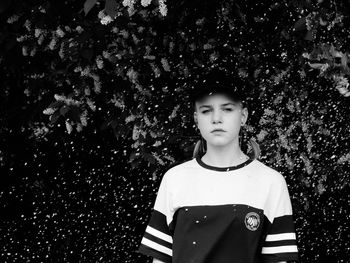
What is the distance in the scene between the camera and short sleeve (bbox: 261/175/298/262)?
229cm

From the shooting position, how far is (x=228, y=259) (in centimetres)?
225

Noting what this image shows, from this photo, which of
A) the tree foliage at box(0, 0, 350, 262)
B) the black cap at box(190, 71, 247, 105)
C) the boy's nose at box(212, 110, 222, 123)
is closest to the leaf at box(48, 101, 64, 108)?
the tree foliage at box(0, 0, 350, 262)

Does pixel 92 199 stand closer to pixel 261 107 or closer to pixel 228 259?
pixel 261 107

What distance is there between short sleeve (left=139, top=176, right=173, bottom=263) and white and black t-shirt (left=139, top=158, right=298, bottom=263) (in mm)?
15

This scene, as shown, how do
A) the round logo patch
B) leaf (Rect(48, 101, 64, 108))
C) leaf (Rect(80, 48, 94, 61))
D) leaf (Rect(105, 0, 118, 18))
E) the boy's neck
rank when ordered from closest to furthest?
the round logo patch → the boy's neck → leaf (Rect(105, 0, 118, 18)) → leaf (Rect(80, 48, 94, 61)) → leaf (Rect(48, 101, 64, 108))

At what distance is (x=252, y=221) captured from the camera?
2252mm

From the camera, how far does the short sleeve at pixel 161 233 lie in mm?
2400

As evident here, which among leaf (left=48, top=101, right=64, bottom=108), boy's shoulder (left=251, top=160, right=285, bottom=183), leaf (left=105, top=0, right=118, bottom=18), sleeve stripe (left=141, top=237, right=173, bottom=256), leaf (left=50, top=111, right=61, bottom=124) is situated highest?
leaf (left=48, top=101, right=64, bottom=108)

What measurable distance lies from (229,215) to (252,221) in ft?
0.22

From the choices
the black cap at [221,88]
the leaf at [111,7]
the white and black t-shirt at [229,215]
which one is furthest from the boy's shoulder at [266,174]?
the leaf at [111,7]

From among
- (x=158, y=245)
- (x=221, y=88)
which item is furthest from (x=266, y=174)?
(x=158, y=245)

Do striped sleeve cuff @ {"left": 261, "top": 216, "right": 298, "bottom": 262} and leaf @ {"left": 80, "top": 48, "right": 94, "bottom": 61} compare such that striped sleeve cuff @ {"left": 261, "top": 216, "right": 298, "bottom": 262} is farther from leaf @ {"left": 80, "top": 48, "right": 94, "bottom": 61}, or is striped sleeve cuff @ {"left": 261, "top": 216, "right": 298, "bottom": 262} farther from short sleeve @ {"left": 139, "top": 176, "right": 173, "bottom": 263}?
leaf @ {"left": 80, "top": 48, "right": 94, "bottom": 61}

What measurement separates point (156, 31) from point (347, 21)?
892 millimetres

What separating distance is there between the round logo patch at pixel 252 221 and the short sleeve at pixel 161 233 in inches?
10.5
